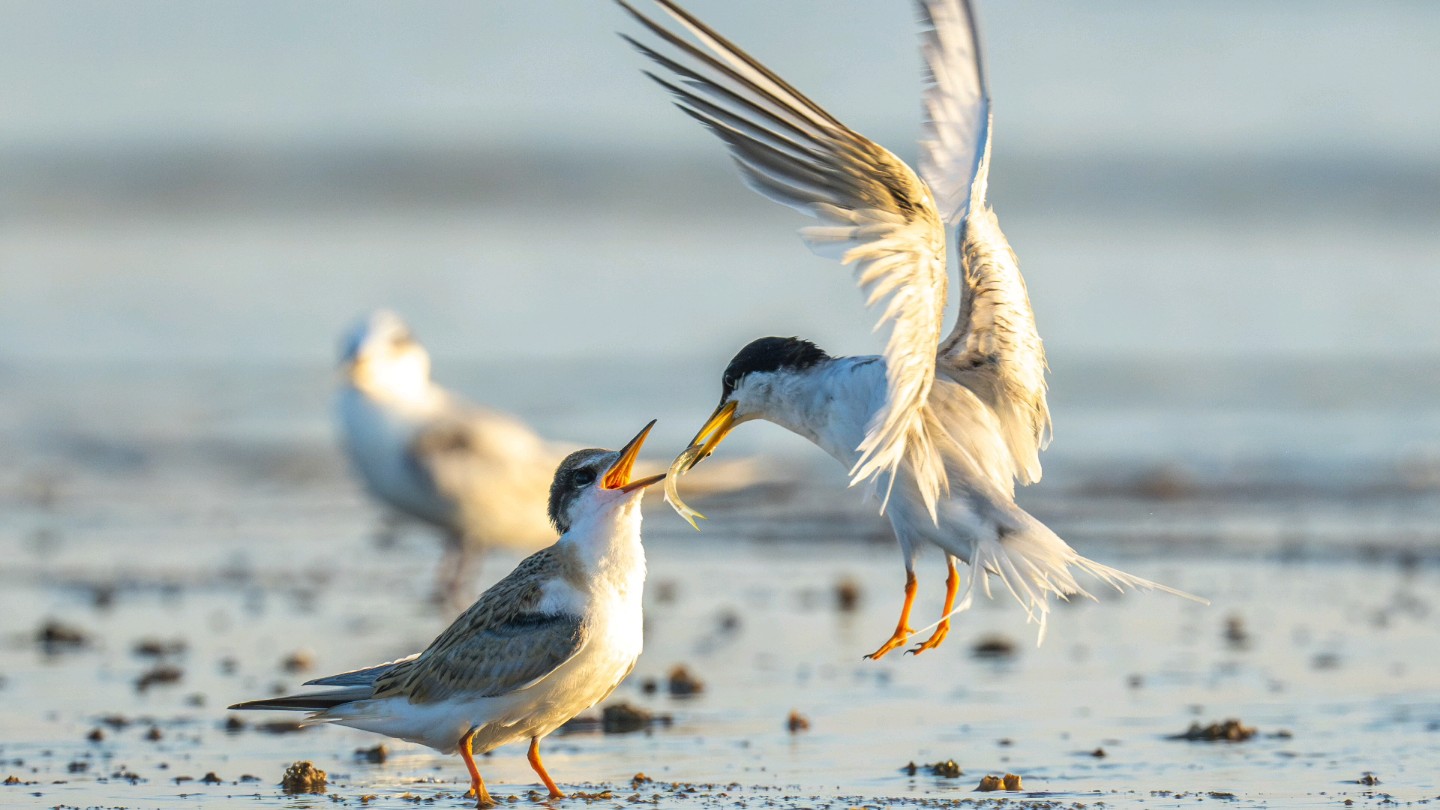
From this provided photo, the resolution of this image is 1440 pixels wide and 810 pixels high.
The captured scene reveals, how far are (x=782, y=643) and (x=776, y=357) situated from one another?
195 centimetres

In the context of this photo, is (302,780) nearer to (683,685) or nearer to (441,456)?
(683,685)

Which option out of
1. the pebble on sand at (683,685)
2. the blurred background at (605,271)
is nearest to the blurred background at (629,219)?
the blurred background at (605,271)

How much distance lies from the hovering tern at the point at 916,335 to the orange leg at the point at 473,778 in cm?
97

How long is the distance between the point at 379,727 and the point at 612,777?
2.33 ft

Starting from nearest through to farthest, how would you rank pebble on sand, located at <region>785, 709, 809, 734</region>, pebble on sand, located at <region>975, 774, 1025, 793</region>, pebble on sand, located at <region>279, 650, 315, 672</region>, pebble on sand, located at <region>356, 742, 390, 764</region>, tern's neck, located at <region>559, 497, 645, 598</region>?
pebble on sand, located at <region>975, 774, 1025, 793</region> < tern's neck, located at <region>559, 497, 645, 598</region> < pebble on sand, located at <region>356, 742, 390, 764</region> < pebble on sand, located at <region>785, 709, 809, 734</region> < pebble on sand, located at <region>279, 650, 315, 672</region>

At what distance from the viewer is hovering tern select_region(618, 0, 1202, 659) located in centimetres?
532

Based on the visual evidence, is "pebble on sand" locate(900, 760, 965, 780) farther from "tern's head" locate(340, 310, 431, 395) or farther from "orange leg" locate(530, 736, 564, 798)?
"tern's head" locate(340, 310, 431, 395)

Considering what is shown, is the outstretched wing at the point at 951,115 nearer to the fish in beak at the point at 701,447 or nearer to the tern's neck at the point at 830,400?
the tern's neck at the point at 830,400

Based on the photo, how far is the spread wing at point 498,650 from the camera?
5.75m

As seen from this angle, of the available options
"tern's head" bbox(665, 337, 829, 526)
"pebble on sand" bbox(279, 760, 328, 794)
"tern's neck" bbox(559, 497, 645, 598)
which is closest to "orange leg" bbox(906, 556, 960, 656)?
"tern's head" bbox(665, 337, 829, 526)

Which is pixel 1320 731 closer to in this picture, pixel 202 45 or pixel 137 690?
pixel 137 690

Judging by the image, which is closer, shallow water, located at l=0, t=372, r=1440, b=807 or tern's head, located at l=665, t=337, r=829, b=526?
shallow water, located at l=0, t=372, r=1440, b=807

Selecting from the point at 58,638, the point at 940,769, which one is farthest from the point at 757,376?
the point at 58,638

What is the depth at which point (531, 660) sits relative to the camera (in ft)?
18.8
